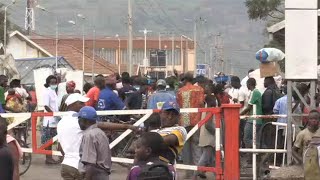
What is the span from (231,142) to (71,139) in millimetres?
3533

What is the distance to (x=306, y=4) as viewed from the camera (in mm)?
12102

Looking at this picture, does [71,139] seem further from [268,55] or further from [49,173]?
[268,55]

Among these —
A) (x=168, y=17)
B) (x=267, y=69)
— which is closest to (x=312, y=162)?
(x=267, y=69)

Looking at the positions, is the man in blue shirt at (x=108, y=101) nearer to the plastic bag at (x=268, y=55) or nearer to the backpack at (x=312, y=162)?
the plastic bag at (x=268, y=55)

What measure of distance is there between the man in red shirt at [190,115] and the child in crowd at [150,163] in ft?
24.4

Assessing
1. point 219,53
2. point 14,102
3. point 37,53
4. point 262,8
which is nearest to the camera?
point 14,102

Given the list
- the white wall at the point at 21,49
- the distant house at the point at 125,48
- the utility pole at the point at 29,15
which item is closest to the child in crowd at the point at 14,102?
the white wall at the point at 21,49

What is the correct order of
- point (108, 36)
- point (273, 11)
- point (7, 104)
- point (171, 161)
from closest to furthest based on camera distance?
point (171, 161) < point (7, 104) < point (273, 11) < point (108, 36)

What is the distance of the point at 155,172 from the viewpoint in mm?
6586

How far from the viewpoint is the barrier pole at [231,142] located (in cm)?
1248

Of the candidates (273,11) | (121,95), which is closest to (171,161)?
(121,95)

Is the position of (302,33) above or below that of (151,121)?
above

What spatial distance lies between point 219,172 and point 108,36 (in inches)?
5518

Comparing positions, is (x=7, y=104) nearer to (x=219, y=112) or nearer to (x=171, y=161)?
(x=219, y=112)
